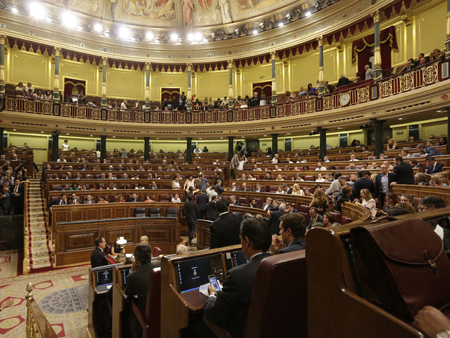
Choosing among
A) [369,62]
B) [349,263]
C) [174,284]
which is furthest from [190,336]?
[369,62]

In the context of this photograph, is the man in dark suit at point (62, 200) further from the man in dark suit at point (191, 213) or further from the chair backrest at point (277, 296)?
the chair backrest at point (277, 296)

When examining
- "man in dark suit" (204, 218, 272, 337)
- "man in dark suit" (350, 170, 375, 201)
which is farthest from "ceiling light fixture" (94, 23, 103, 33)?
"man in dark suit" (204, 218, 272, 337)

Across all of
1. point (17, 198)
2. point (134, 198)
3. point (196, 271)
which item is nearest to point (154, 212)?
point (134, 198)

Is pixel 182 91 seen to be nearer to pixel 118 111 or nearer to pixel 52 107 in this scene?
pixel 118 111

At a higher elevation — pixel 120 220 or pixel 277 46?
pixel 277 46

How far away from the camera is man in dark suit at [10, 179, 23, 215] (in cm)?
909

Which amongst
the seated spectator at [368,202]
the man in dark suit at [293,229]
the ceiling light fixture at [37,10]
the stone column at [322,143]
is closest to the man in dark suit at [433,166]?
the seated spectator at [368,202]

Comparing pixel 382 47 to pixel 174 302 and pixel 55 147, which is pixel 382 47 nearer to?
pixel 174 302

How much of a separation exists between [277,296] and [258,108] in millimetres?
15618

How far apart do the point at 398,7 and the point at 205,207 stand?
11.3m

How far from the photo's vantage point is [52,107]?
15227mm

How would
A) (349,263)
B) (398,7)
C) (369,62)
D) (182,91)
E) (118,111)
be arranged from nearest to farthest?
(349,263)
(398,7)
(369,62)
(118,111)
(182,91)

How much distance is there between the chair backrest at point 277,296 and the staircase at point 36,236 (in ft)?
22.8

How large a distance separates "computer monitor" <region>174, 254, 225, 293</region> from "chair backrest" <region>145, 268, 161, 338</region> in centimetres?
22
